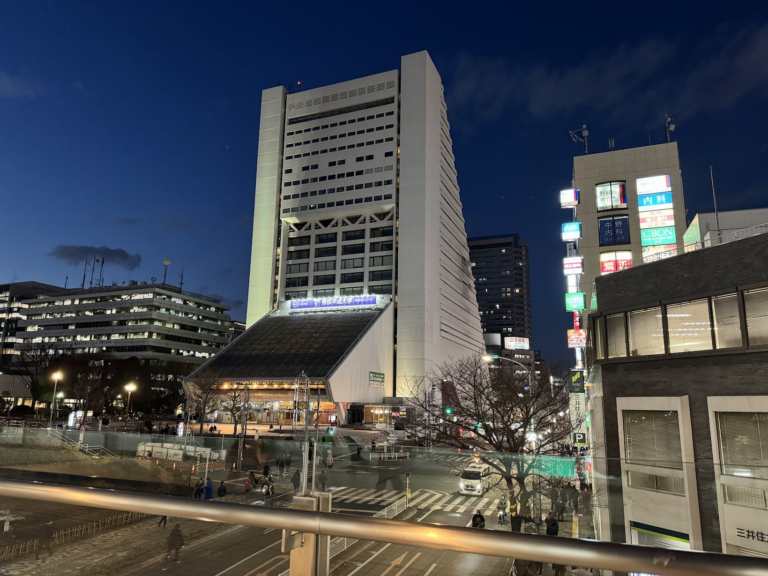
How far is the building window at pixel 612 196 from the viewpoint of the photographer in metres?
54.9

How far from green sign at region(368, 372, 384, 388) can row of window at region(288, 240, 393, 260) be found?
26549 mm

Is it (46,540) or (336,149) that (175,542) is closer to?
(46,540)

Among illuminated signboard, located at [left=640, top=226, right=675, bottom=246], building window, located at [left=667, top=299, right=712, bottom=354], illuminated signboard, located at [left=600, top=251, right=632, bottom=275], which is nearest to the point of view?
building window, located at [left=667, top=299, right=712, bottom=354]

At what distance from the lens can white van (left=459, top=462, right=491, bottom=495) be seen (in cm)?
844

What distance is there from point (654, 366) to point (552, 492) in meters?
14.4

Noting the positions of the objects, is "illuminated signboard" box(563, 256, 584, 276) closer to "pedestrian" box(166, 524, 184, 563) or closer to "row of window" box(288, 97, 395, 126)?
"pedestrian" box(166, 524, 184, 563)

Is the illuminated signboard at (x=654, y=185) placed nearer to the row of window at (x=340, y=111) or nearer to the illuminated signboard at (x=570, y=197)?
the illuminated signboard at (x=570, y=197)

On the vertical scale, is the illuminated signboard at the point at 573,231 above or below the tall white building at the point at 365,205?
below

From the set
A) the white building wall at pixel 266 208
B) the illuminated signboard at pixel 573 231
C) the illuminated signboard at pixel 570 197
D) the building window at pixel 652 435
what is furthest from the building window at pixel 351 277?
the building window at pixel 652 435

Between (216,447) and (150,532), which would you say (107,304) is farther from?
(150,532)

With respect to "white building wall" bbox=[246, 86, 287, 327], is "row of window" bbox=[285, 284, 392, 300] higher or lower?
lower

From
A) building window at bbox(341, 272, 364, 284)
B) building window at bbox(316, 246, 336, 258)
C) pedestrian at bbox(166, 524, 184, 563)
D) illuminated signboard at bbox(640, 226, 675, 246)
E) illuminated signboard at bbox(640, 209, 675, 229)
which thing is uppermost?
building window at bbox(316, 246, 336, 258)

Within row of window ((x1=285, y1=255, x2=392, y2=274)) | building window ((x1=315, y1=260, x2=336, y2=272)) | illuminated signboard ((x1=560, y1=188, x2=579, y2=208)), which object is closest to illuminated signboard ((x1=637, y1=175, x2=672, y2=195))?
illuminated signboard ((x1=560, y1=188, x2=579, y2=208))

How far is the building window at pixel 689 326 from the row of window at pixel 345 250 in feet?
275
